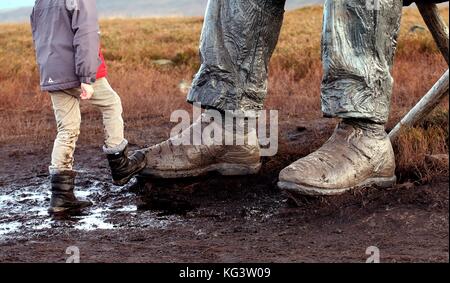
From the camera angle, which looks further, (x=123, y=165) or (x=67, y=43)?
(x=123, y=165)

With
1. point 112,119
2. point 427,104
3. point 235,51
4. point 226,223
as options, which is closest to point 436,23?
point 427,104

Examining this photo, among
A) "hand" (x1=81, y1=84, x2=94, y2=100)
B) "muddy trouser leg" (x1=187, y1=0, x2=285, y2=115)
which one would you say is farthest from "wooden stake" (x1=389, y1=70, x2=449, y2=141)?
"hand" (x1=81, y1=84, x2=94, y2=100)

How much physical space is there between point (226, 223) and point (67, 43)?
48.9 inches

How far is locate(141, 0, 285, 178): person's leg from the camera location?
452 centimetres

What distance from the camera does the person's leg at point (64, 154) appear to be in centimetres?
446

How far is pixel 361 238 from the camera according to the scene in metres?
3.51

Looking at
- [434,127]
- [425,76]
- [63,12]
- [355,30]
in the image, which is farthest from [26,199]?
[425,76]

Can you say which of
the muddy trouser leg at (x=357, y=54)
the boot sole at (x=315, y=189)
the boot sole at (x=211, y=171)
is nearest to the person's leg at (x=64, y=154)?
the boot sole at (x=211, y=171)

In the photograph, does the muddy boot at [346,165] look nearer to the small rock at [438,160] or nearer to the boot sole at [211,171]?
the small rock at [438,160]

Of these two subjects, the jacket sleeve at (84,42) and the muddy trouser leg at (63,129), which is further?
the muddy trouser leg at (63,129)

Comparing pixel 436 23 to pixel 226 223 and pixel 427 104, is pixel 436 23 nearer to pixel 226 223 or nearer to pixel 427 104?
pixel 427 104

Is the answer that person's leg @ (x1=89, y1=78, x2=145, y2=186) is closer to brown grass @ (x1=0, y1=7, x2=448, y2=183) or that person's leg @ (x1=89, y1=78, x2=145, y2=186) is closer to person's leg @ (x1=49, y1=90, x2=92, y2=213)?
person's leg @ (x1=49, y1=90, x2=92, y2=213)

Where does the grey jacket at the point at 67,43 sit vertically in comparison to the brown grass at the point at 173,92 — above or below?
above

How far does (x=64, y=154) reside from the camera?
4504mm
